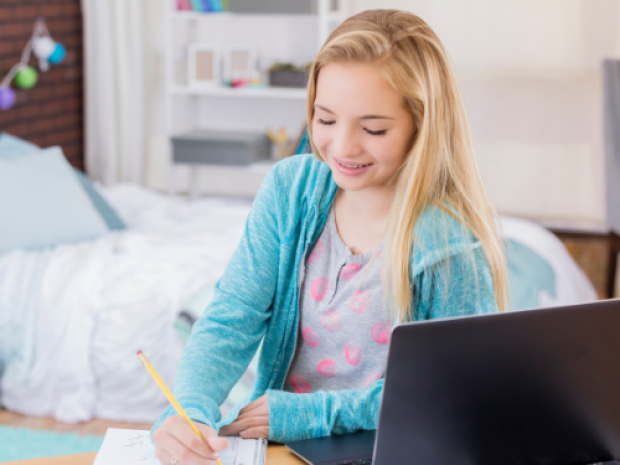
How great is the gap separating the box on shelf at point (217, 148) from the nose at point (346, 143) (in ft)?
9.50

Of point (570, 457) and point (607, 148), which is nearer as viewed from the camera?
point (570, 457)

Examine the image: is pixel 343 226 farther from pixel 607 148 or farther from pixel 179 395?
pixel 607 148

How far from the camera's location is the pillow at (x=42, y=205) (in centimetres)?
232

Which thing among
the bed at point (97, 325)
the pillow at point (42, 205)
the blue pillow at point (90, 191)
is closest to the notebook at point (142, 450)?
the bed at point (97, 325)

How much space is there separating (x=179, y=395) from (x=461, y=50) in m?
3.41

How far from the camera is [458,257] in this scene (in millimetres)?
920

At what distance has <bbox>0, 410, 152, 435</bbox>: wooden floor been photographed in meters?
2.05

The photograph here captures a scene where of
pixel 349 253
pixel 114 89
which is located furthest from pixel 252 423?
pixel 114 89

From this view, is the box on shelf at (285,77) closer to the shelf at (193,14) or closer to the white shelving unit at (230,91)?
the white shelving unit at (230,91)

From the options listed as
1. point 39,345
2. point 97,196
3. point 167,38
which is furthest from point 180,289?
point 167,38

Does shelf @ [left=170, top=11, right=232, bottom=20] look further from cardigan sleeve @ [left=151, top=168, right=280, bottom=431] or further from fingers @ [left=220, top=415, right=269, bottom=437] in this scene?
fingers @ [left=220, top=415, right=269, bottom=437]

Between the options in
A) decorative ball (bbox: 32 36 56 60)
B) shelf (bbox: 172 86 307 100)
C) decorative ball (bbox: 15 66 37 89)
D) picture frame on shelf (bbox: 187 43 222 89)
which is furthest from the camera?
picture frame on shelf (bbox: 187 43 222 89)

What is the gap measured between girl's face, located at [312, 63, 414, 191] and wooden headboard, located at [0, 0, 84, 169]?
2809mm

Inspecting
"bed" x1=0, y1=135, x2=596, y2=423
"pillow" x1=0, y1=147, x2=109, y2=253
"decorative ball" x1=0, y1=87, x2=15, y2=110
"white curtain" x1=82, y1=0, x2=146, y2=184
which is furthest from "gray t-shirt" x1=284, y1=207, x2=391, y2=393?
"white curtain" x1=82, y1=0, x2=146, y2=184
